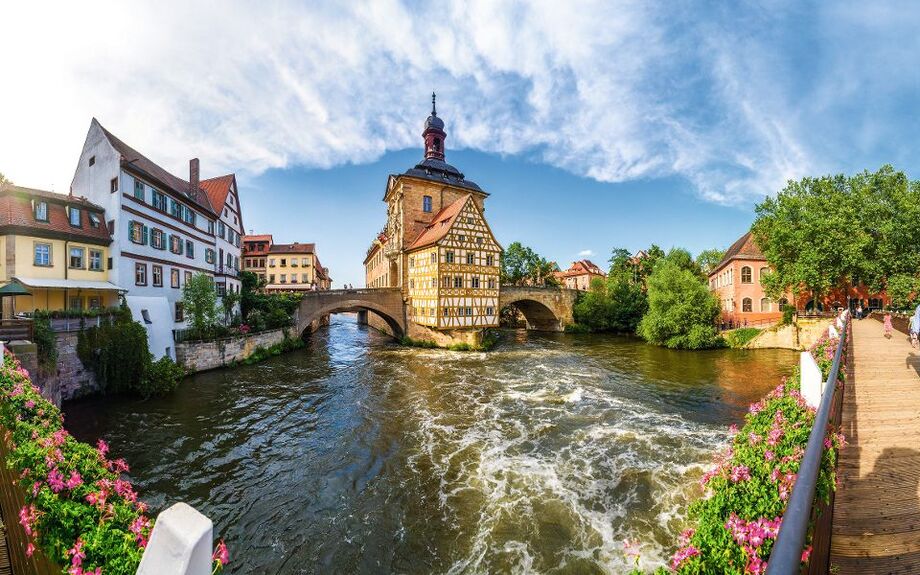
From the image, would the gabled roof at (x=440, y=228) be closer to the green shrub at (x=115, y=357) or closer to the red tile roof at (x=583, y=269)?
the green shrub at (x=115, y=357)

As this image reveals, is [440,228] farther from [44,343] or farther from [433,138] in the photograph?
[44,343]

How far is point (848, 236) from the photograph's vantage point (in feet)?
87.7

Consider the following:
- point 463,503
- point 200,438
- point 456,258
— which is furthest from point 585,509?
point 456,258

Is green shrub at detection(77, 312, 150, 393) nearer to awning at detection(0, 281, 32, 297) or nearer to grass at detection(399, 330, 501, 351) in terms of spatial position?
awning at detection(0, 281, 32, 297)

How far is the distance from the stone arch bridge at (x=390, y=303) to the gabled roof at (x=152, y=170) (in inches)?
381

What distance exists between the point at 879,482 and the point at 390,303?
100 feet

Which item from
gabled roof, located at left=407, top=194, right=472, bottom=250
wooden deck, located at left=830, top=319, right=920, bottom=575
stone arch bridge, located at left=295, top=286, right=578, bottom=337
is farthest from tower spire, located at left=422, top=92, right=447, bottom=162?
wooden deck, located at left=830, top=319, right=920, bottom=575

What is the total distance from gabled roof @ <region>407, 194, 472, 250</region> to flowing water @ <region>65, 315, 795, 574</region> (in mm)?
12126

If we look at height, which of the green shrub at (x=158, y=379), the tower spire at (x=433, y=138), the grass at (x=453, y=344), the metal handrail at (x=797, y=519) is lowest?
the grass at (x=453, y=344)

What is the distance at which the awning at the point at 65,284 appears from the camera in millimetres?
15180

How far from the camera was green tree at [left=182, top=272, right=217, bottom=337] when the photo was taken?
786 inches

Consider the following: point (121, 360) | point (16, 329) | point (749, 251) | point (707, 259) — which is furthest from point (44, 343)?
point (707, 259)

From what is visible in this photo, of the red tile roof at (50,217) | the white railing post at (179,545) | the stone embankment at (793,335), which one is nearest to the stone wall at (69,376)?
the red tile roof at (50,217)

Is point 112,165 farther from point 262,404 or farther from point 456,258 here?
point 456,258
